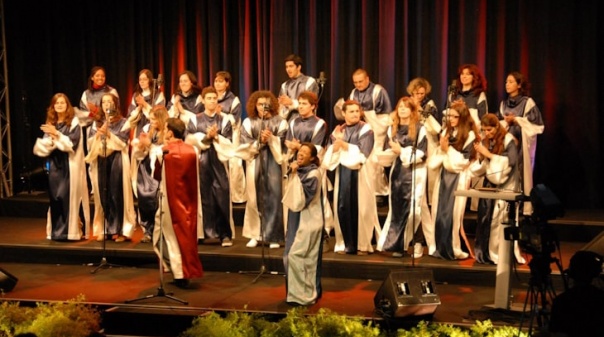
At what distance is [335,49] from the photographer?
1134 cm

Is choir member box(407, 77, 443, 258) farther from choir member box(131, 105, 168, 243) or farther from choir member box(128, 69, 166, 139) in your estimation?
choir member box(128, 69, 166, 139)

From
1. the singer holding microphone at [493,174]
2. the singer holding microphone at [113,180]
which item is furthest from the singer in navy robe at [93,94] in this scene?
the singer holding microphone at [493,174]

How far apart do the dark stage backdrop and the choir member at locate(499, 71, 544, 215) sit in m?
0.84

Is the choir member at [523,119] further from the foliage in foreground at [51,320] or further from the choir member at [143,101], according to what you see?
the foliage in foreground at [51,320]

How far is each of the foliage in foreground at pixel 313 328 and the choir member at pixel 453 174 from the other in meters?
1.97

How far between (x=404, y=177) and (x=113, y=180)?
10.3ft

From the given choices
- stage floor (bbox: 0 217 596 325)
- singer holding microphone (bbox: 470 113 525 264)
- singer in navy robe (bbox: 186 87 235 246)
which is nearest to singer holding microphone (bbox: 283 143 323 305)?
stage floor (bbox: 0 217 596 325)

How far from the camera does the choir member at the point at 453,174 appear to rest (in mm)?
8656

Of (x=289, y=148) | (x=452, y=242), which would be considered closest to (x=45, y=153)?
(x=289, y=148)

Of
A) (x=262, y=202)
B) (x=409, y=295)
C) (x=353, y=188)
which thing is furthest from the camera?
(x=353, y=188)

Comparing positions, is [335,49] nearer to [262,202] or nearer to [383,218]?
[383,218]

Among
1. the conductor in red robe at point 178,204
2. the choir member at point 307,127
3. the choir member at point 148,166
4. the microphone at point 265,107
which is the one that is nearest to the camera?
the conductor in red robe at point 178,204

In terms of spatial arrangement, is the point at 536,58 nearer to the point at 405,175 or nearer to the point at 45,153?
the point at 405,175

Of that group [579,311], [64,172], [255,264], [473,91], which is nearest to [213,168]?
[255,264]
